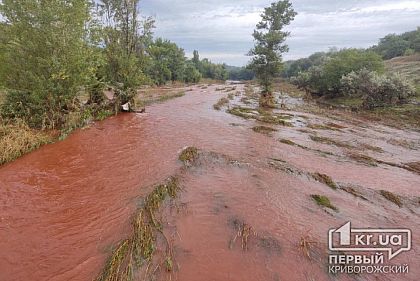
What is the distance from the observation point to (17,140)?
9.05 metres

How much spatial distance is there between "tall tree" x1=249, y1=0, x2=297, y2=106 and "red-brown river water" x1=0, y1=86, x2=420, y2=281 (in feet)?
51.6

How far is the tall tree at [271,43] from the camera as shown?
24953mm

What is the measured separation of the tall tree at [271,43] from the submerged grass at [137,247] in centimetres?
2027

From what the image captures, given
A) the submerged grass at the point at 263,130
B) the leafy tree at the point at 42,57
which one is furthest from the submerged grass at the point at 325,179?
the leafy tree at the point at 42,57

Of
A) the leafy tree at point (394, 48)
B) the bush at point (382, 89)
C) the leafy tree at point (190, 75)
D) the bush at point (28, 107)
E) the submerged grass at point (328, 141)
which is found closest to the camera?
the bush at point (28, 107)

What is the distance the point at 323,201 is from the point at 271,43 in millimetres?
22216

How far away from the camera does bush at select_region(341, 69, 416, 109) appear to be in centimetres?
1961

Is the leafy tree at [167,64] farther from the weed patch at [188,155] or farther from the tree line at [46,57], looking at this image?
the weed patch at [188,155]

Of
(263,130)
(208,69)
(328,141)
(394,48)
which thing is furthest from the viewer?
(208,69)

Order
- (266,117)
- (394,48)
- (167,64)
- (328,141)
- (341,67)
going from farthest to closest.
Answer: (167,64)
(394,48)
(341,67)
(266,117)
(328,141)

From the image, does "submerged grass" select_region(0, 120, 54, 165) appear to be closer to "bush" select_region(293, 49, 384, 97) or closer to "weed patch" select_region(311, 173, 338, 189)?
"weed patch" select_region(311, 173, 338, 189)

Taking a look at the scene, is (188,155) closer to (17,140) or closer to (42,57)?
(17,140)

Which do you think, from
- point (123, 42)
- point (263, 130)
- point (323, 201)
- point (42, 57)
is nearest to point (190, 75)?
point (123, 42)

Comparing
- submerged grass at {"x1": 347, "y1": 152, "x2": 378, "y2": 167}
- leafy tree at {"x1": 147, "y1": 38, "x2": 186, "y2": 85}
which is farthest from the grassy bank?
leafy tree at {"x1": 147, "y1": 38, "x2": 186, "y2": 85}
